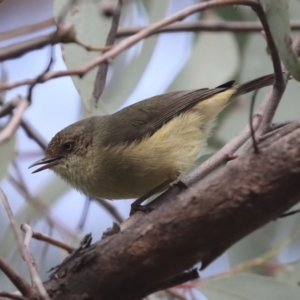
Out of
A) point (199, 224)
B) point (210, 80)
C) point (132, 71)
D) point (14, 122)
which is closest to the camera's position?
point (14, 122)

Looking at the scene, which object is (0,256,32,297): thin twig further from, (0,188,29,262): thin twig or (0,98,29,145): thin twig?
(0,98,29,145): thin twig

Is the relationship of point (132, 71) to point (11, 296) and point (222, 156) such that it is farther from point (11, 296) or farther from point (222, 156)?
point (11, 296)

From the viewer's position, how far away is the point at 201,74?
8.93 feet

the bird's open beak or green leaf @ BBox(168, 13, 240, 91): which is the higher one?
green leaf @ BBox(168, 13, 240, 91)

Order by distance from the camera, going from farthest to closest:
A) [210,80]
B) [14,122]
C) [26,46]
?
[210,80]
[14,122]
[26,46]

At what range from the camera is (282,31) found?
1440 millimetres

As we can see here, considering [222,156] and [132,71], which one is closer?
[222,156]

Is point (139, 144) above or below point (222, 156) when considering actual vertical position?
above

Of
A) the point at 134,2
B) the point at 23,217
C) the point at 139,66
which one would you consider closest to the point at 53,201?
the point at 23,217

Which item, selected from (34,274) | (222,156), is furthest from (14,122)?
(222,156)

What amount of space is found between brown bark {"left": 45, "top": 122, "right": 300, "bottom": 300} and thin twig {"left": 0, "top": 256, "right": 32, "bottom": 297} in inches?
5.0

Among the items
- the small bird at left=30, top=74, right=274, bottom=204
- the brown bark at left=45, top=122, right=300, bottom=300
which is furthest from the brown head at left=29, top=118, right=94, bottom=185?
the brown bark at left=45, top=122, right=300, bottom=300

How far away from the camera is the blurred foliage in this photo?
80.3 inches

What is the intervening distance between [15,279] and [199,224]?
1.46ft
